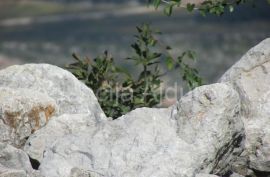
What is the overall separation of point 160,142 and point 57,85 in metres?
1.32

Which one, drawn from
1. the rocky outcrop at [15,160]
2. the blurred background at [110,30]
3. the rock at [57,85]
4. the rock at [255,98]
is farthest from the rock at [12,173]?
the blurred background at [110,30]

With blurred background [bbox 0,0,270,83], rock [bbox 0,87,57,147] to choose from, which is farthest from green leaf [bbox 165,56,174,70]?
blurred background [bbox 0,0,270,83]

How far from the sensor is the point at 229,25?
108562mm

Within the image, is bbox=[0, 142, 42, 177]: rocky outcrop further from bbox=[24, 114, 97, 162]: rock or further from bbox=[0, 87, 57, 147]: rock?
bbox=[0, 87, 57, 147]: rock

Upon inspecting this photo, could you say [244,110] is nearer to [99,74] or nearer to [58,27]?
[99,74]

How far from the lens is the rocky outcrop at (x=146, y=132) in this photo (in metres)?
6.00

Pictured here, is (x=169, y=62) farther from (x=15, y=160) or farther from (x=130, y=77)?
(x=15, y=160)

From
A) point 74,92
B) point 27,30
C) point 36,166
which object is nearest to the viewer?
point 36,166

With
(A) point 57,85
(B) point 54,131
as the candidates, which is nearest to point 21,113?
(B) point 54,131

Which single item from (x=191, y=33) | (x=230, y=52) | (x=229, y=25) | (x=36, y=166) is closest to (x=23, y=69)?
(x=36, y=166)

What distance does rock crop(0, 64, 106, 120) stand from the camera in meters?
6.94

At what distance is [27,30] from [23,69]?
416ft

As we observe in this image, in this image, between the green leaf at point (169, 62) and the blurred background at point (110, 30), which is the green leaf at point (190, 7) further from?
the blurred background at point (110, 30)

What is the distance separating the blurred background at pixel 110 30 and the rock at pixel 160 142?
36.9 metres
